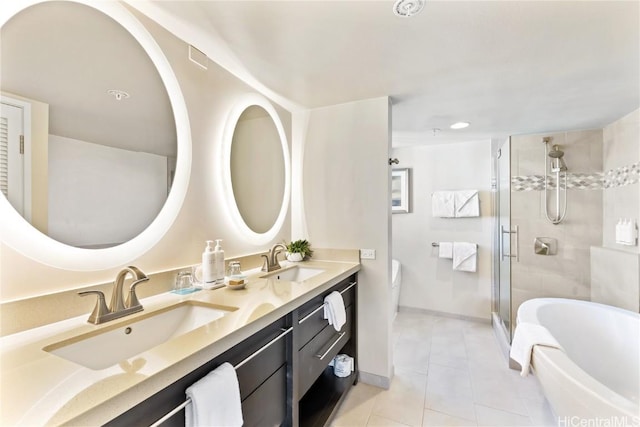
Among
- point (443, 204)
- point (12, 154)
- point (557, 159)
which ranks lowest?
point (443, 204)

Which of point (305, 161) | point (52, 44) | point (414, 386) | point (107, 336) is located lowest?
point (414, 386)

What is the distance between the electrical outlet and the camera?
7.22 ft

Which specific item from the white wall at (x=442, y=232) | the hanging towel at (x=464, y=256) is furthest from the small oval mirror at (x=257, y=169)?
the hanging towel at (x=464, y=256)

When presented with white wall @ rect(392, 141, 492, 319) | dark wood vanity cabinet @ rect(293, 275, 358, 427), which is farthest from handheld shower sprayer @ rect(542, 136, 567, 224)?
dark wood vanity cabinet @ rect(293, 275, 358, 427)

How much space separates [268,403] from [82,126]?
1391 millimetres

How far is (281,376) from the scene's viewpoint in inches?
→ 49.9

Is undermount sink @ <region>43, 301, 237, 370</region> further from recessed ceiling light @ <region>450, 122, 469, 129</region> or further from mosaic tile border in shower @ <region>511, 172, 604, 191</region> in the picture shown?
mosaic tile border in shower @ <region>511, 172, 604, 191</region>

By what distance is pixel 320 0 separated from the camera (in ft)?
3.88

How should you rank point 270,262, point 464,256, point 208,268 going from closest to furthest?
point 208,268 < point 270,262 < point 464,256

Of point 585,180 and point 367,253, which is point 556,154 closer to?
point 585,180

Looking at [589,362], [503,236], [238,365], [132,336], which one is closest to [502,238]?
[503,236]

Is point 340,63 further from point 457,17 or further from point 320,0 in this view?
point 457,17

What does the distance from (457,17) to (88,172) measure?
5.77 ft

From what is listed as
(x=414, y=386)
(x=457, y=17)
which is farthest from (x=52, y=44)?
(x=414, y=386)
